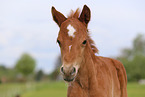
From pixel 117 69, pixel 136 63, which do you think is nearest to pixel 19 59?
pixel 136 63

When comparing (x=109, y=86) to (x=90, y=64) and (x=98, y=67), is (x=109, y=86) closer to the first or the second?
(x=98, y=67)

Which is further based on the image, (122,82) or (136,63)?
(136,63)

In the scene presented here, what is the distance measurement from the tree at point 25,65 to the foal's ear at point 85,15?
2173 inches

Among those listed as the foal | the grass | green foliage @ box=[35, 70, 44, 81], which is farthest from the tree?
the foal

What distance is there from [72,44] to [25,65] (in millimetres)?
56064

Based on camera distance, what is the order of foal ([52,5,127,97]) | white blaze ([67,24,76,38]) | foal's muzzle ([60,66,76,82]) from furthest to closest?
white blaze ([67,24,76,38]) < foal ([52,5,127,97]) < foal's muzzle ([60,66,76,82])

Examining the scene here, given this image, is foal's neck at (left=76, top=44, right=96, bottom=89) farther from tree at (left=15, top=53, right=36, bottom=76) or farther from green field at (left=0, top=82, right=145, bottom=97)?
tree at (left=15, top=53, right=36, bottom=76)

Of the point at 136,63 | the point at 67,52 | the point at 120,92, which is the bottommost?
the point at 136,63

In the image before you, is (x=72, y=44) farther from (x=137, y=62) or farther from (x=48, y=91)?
(x=137, y=62)

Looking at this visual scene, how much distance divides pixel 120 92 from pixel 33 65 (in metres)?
55.4

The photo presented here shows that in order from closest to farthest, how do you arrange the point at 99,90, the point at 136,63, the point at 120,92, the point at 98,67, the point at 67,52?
1. the point at 67,52
2. the point at 99,90
3. the point at 98,67
4. the point at 120,92
5. the point at 136,63

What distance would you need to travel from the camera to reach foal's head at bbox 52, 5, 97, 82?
13.2ft

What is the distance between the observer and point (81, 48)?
4.41 meters

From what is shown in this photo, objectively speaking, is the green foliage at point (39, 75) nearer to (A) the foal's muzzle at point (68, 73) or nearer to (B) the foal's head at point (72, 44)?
(B) the foal's head at point (72, 44)
